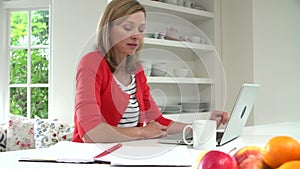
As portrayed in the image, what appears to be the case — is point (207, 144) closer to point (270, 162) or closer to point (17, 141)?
point (270, 162)

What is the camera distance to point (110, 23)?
4.44 ft

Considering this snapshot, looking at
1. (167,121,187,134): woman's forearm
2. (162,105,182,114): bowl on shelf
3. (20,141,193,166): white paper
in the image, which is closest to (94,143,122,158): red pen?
(20,141,193,166): white paper

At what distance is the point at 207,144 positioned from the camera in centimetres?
116

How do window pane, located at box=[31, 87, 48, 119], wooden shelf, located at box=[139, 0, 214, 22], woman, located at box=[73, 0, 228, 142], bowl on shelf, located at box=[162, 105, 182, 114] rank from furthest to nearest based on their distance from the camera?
window pane, located at box=[31, 87, 48, 119] < wooden shelf, located at box=[139, 0, 214, 22] < bowl on shelf, located at box=[162, 105, 182, 114] < woman, located at box=[73, 0, 228, 142]

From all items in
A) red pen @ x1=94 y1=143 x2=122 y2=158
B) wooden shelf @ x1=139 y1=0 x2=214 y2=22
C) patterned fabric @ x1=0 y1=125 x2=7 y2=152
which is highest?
wooden shelf @ x1=139 y1=0 x2=214 y2=22

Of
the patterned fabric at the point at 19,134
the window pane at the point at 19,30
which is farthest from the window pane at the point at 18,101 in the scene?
the window pane at the point at 19,30

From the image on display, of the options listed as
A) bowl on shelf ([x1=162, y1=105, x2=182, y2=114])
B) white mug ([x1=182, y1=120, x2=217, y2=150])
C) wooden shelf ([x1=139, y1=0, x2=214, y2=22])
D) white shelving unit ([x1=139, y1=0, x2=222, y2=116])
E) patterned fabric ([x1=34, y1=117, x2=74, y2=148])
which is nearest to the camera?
white mug ([x1=182, y1=120, x2=217, y2=150])

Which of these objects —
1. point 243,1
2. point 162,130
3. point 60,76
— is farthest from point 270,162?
point 243,1

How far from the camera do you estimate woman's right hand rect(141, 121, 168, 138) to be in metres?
1.37

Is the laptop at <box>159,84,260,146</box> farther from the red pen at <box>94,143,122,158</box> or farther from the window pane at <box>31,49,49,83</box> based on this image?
the window pane at <box>31,49,49,83</box>

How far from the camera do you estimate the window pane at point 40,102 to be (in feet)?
10.5

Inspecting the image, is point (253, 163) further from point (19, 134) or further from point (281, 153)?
A: point (19, 134)

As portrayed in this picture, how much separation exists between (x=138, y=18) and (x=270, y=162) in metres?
0.71

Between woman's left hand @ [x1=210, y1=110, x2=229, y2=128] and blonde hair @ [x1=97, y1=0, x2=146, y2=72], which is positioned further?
woman's left hand @ [x1=210, y1=110, x2=229, y2=128]
